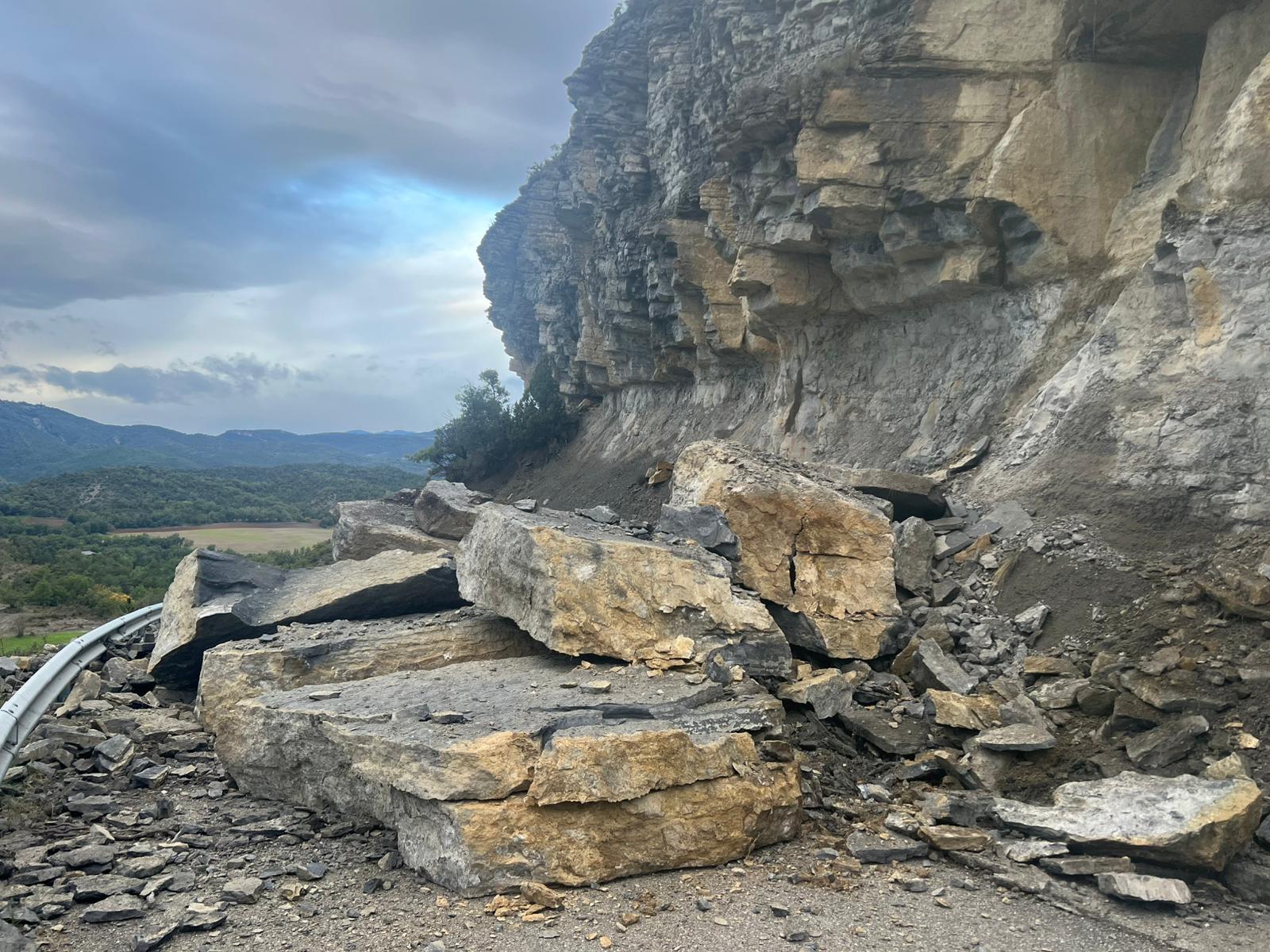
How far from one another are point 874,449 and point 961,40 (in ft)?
23.1

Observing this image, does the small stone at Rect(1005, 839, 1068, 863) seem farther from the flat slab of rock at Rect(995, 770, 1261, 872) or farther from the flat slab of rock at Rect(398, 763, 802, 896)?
the flat slab of rock at Rect(398, 763, 802, 896)

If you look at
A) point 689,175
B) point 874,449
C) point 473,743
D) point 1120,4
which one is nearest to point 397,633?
point 473,743

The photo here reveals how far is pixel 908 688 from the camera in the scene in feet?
24.4

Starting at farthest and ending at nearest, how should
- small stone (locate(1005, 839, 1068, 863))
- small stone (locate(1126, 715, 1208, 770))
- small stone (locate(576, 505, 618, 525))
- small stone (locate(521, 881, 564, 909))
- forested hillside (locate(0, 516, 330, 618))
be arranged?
forested hillside (locate(0, 516, 330, 618)), small stone (locate(576, 505, 618, 525)), small stone (locate(1126, 715, 1208, 770)), small stone (locate(1005, 839, 1068, 863)), small stone (locate(521, 881, 564, 909))

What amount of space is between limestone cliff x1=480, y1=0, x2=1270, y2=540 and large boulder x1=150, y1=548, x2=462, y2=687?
727 centimetres

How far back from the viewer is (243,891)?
447 cm

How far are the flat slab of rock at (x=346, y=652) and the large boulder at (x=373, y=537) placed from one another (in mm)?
5496

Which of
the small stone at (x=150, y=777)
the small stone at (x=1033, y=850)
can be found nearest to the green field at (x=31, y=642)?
the small stone at (x=150, y=777)

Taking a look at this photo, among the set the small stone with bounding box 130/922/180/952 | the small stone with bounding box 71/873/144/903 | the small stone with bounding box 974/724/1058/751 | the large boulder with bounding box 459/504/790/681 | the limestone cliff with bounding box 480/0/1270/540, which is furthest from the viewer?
the limestone cliff with bounding box 480/0/1270/540

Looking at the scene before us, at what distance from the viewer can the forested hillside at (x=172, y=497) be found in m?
39.4

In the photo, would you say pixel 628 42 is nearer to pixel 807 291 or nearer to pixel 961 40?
pixel 807 291

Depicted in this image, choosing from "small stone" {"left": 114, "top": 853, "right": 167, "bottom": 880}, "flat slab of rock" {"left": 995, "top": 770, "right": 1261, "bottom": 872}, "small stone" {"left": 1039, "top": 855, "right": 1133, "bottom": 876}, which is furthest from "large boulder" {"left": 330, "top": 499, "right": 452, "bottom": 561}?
"small stone" {"left": 1039, "top": 855, "right": 1133, "bottom": 876}

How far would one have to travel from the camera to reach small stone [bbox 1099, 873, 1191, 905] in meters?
4.36

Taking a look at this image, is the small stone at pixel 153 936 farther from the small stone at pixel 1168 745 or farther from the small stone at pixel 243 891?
the small stone at pixel 1168 745
